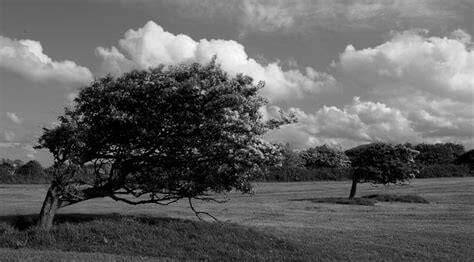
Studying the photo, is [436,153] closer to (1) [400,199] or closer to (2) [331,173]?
(2) [331,173]

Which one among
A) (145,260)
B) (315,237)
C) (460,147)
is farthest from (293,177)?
(460,147)

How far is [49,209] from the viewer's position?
19.8 m

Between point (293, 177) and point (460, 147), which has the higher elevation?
point (460, 147)

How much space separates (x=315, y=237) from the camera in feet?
69.5

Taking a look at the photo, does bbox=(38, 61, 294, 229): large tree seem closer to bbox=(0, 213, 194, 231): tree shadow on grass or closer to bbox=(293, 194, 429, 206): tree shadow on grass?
bbox=(0, 213, 194, 231): tree shadow on grass

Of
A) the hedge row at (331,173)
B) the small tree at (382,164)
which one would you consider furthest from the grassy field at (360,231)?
the hedge row at (331,173)

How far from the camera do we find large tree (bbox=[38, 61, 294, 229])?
19.0m

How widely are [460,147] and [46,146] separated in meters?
149

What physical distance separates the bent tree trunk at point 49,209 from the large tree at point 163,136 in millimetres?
33

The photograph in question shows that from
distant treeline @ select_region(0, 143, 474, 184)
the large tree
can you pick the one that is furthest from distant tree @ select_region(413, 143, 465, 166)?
the large tree

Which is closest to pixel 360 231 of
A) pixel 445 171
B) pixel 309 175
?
pixel 309 175

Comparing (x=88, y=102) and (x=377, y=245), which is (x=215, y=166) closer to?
(x=88, y=102)

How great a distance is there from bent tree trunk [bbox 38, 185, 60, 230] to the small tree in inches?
1092

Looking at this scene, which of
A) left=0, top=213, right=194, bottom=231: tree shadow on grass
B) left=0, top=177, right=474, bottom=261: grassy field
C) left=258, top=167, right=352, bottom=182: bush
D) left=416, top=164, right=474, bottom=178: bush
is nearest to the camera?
left=0, top=177, right=474, bottom=261: grassy field
